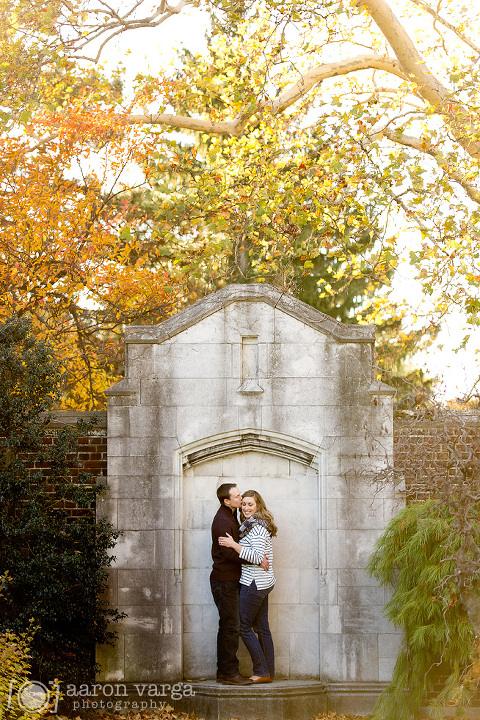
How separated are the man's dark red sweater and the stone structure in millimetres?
424

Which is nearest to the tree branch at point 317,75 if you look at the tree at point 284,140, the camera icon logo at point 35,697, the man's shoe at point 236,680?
the tree at point 284,140

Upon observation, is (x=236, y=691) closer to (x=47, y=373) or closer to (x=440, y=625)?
(x=440, y=625)

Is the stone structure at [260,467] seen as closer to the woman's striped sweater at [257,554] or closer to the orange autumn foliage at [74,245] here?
the woman's striped sweater at [257,554]

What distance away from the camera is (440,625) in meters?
6.95

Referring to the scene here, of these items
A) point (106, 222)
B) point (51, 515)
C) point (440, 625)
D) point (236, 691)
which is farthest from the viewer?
point (106, 222)

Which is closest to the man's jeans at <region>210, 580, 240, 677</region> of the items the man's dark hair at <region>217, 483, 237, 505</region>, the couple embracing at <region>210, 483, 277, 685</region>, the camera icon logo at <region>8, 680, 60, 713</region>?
the couple embracing at <region>210, 483, 277, 685</region>

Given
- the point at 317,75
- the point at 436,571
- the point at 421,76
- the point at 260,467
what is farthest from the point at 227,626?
the point at 317,75

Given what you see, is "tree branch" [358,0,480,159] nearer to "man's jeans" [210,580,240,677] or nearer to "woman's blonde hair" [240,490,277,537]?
"woman's blonde hair" [240,490,277,537]

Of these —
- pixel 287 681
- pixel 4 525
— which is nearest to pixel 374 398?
pixel 287 681

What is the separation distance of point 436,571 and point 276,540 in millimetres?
1884

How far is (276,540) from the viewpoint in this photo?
8.28 metres

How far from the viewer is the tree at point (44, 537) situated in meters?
7.17

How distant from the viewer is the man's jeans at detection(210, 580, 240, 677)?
25.3ft

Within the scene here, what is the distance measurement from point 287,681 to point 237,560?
133 cm
